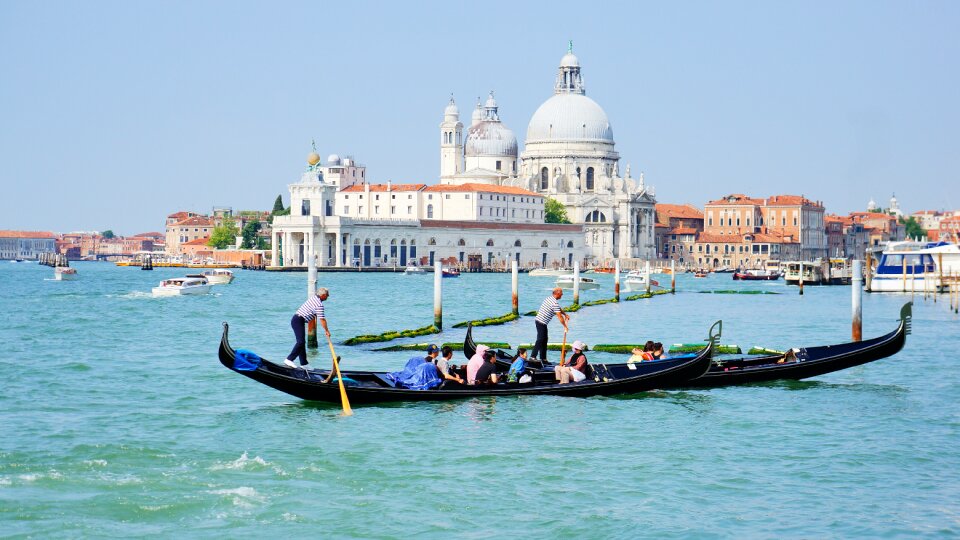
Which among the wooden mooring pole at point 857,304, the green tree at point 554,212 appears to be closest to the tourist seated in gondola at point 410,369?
the wooden mooring pole at point 857,304

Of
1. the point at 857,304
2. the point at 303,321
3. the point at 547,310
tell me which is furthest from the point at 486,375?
the point at 857,304

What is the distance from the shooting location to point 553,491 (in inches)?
464

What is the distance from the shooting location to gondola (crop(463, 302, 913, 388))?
17547 millimetres

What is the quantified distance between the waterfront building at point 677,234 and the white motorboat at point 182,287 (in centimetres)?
7201

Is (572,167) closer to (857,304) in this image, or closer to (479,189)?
(479,189)

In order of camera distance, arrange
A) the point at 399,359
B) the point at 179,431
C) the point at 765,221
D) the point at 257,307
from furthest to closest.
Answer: the point at 765,221, the point at 257,307, the point at 399,359, the point at 179,431

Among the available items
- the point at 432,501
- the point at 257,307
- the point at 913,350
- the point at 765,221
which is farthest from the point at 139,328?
the point at 765,221

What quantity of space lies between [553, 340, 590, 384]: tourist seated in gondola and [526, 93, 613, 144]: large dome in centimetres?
10047

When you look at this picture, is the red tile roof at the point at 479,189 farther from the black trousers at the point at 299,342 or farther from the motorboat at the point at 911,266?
the black trousers at the point at 299,342

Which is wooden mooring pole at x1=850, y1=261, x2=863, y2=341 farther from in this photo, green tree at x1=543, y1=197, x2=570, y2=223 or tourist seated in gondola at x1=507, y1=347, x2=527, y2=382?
green tree at x1=543, y1=197, x2=570, y2=223

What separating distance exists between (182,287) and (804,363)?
1411 inches

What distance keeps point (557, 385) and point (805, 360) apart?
3521mm

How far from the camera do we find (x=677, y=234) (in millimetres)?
123250

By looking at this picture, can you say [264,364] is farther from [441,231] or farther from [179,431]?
[441,231]
